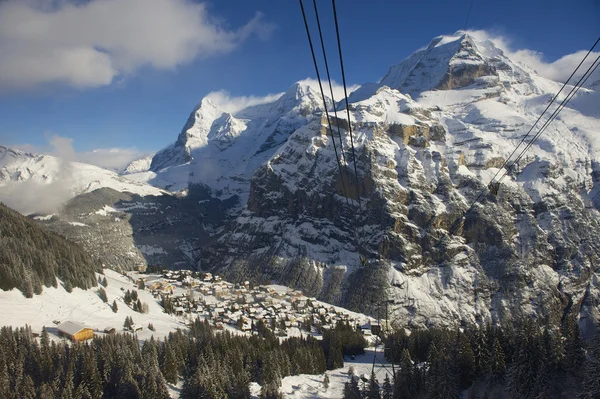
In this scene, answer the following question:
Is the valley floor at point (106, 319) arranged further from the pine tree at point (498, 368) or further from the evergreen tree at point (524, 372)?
the evergreen tree at point (524, 372)

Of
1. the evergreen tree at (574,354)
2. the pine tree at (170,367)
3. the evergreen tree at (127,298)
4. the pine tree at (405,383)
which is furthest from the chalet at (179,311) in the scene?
the evergreen tree at (574,354)

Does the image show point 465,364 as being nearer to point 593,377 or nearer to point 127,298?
point 593,377

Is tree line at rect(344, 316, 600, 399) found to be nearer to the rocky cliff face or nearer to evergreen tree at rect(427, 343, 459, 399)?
evergreen tree at rect(427, 343, 459, 399)

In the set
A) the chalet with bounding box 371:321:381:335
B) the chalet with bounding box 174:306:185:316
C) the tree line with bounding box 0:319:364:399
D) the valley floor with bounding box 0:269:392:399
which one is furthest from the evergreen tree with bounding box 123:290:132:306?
the chalet with bounding box 371:321:381:335

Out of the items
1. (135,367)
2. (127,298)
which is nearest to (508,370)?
(135,367)

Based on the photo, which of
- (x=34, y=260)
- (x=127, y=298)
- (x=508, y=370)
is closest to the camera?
(x=508, y=370)

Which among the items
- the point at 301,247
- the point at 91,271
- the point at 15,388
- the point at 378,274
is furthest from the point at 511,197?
the point at 15,388

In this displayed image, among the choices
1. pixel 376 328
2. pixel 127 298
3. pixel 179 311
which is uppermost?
pixel 127 298
